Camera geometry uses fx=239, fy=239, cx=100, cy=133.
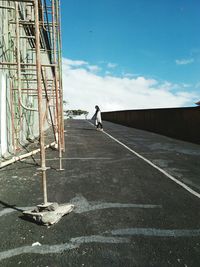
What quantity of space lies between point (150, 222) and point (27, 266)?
6.19 ft

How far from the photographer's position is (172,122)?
1714cm

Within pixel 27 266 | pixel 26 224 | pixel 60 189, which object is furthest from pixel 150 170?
pixel 27 266

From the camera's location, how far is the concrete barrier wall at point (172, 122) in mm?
14212

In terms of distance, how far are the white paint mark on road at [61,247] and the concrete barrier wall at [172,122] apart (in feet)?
37.8

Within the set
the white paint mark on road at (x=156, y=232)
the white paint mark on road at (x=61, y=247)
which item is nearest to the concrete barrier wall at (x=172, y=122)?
the white paint mark on road at (x=156, y=232)

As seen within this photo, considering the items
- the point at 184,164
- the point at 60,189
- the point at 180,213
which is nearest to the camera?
the point at 180,213

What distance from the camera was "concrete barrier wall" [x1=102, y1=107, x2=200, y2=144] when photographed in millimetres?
14212

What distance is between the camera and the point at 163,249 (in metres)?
2.97

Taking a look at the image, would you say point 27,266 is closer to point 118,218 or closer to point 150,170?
point 118,218

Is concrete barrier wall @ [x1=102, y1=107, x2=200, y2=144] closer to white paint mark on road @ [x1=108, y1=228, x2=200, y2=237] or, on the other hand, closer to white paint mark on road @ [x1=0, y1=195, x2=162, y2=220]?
white paint mark on road @ [x1=0, y1=195, x2=162, y2=220]

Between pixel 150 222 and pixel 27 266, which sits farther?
pixel 150 222

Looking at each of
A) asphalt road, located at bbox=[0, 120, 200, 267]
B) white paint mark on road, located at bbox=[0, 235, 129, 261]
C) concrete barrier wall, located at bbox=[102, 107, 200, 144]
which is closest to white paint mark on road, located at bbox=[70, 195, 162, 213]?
asphalt road, located at bbox=[0, 120, 200, 267]

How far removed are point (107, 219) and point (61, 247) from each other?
0.98m

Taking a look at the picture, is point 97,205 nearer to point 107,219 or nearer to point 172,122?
point 107,219
